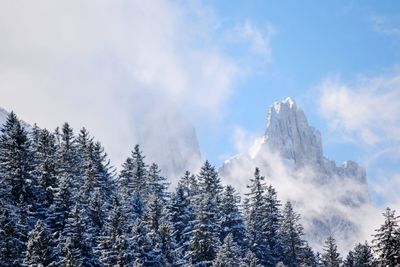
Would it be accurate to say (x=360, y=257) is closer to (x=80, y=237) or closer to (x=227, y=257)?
(x=227, y=257)

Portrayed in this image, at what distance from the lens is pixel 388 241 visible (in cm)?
4925

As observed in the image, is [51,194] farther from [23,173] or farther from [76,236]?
[76,236]

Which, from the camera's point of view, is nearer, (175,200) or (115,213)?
(115,213)

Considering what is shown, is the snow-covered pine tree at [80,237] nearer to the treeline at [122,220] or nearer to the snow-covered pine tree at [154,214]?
the treeline at [122,220]

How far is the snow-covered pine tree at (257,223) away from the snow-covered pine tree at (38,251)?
117ft

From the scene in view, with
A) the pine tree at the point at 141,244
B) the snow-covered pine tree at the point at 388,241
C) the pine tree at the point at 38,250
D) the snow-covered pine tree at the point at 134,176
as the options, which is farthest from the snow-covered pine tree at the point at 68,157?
the snow-covered pine tree at the point at 388,241

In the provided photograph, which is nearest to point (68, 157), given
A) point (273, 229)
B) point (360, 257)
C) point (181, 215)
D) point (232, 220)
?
point (181, 215)

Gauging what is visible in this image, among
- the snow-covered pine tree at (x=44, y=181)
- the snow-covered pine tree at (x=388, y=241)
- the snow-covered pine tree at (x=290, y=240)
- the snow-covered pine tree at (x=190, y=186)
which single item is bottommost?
the snow-covered pine tree at (x=388, y=241)

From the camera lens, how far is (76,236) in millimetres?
49031

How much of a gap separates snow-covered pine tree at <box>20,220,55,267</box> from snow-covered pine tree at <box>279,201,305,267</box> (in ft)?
135

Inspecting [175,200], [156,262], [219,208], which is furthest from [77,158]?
[156,262]

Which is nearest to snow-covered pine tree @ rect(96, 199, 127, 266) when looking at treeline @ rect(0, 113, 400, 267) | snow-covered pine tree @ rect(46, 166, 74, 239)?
treeline @ rect(0, 113, 400, 267)

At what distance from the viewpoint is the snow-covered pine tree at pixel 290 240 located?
76.2m

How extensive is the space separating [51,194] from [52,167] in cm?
315
